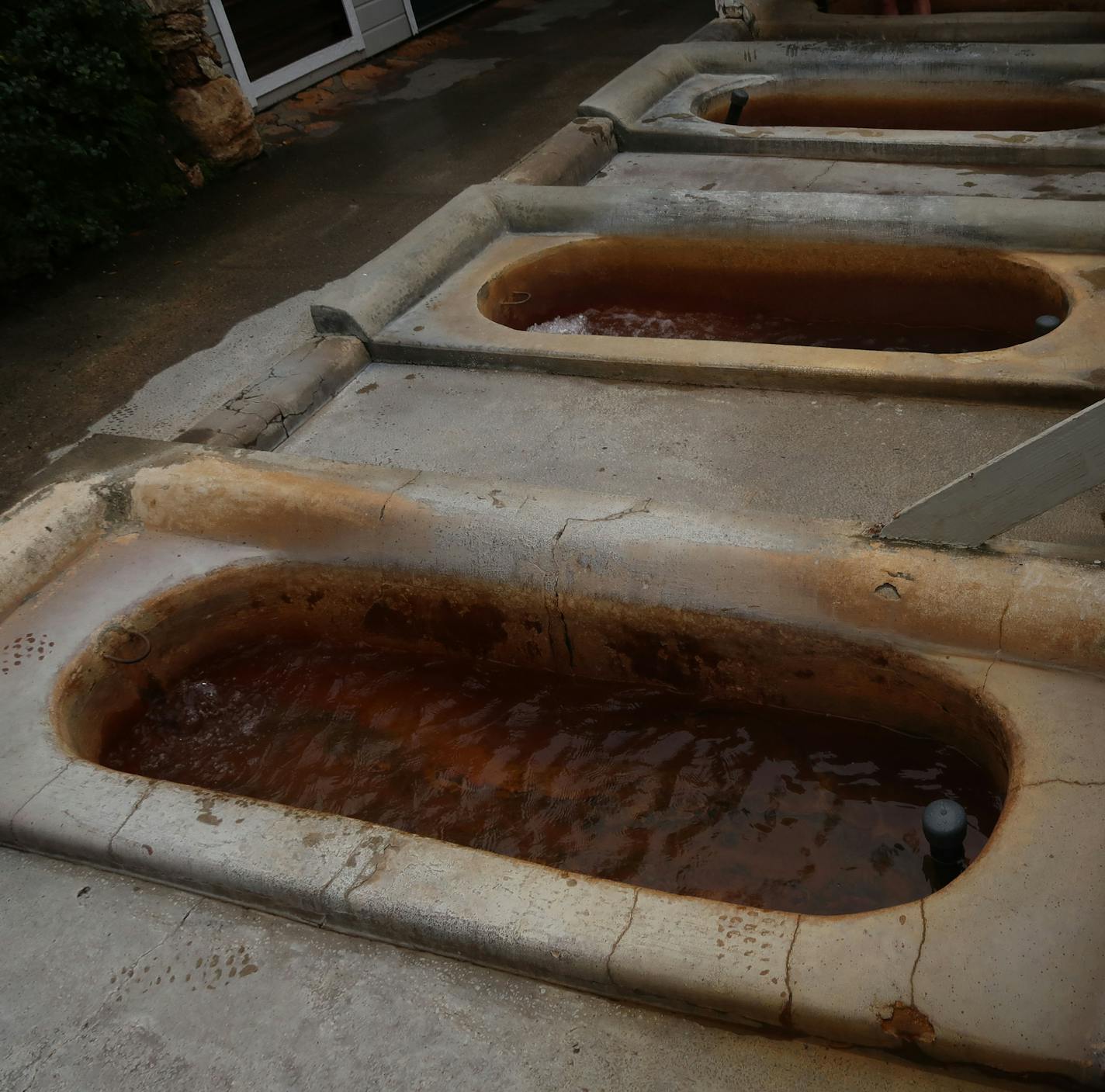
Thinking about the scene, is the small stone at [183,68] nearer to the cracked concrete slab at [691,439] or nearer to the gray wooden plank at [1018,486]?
the cracked concrete slab at [691,439]

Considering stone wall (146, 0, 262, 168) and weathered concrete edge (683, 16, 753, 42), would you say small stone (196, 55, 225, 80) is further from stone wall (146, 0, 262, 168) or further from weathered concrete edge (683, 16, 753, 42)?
weathered concrete edge (683, 16, 753, 42)

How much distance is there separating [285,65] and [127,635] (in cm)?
745

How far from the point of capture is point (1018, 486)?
2938 mm

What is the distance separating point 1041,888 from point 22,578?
3274 mm

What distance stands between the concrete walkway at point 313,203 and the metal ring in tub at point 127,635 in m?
1.57

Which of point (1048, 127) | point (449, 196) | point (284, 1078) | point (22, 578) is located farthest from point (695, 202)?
point (284, 1078)

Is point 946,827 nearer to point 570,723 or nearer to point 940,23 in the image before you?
point 570,723

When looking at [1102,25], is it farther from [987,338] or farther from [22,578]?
[22,578]

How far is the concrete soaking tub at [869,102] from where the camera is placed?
624 cm

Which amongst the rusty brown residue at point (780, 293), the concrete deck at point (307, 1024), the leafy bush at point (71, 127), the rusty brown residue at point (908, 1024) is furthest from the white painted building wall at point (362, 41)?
the rusty brown residue at point (908, 1024)

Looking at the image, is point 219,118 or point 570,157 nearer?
point 570,157

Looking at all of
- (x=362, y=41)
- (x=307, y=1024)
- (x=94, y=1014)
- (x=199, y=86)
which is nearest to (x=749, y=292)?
(x=307, y=1024)

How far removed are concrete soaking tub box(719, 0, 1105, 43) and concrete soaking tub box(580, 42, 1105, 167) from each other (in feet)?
1.61

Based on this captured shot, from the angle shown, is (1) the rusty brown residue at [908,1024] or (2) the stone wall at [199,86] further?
(2) the stone wall at [199,86]
